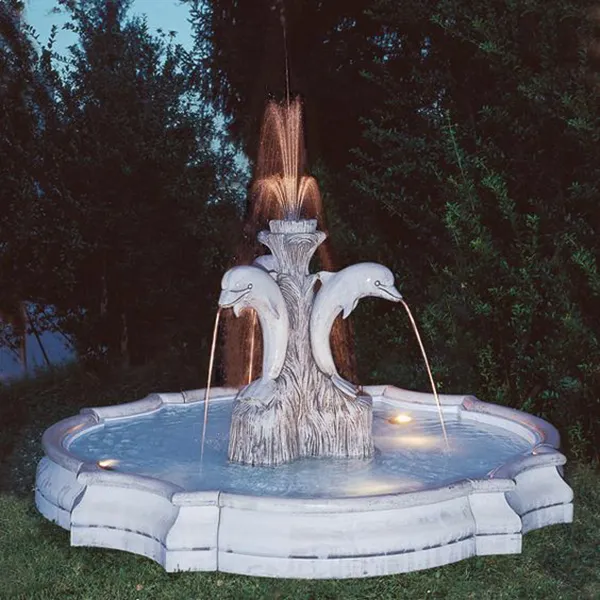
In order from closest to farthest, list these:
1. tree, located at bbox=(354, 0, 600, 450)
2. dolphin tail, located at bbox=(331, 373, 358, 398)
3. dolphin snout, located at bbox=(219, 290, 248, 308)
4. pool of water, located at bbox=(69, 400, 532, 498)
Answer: pool of water, located at bbox=(69, 400, 532, 498)
dolphin snout, located at bbox=(219, 290, 248, 308)
dolphin tail, located at bbox=(331, 373, 358, 398)
tree, located at bbox=(354, 0, 600, 450)

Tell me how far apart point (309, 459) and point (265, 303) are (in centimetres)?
99

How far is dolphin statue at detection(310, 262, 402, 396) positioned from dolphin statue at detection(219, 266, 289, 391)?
21cm

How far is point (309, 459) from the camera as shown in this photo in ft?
18.1

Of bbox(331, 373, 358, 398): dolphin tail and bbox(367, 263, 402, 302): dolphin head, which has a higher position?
bbox(367, 263, 402, 302): dolphin head

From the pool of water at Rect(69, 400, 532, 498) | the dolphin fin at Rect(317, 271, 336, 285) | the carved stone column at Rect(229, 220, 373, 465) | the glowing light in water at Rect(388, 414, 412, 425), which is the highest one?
the dolphin fin at Rect(317, 271, 336, 285)

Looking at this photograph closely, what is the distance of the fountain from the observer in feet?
14.3

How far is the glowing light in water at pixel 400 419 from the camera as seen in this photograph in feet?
21.5

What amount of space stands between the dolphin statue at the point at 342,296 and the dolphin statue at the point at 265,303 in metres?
0.21

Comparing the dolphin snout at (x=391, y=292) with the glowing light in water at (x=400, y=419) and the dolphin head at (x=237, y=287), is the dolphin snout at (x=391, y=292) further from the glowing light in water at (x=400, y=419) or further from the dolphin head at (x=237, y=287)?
the glowing light in water at (x=400, y=419)

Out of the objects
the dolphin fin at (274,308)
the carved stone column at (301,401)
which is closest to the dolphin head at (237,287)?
the dolphin fin at (274,308)

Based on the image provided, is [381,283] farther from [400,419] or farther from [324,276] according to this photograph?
[400,419]

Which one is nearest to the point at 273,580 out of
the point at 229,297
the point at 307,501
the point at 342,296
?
the point at 307,501

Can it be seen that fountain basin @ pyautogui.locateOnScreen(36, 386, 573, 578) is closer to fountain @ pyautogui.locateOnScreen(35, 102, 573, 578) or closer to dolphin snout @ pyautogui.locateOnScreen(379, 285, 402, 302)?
fountain @ pyautogui.locateOnScreen(35, 102, 573, 578)

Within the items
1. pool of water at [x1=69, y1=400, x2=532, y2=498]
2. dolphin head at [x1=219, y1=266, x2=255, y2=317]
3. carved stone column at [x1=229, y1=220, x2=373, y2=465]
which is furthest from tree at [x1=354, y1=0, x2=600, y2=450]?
dolphin head at [x1=219, y1=266, x2=255, y2=317]
